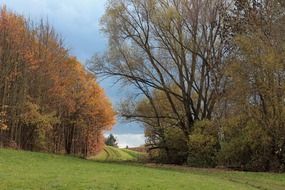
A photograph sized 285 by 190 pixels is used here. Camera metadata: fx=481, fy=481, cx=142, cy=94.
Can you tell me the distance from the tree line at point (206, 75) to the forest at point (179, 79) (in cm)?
9

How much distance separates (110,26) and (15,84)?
10.6 metres

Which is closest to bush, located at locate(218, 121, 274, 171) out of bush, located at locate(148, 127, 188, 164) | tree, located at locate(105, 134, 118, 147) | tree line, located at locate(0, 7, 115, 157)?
bush, located at locate(148, 127, 188, 164)

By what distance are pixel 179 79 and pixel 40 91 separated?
548 inches

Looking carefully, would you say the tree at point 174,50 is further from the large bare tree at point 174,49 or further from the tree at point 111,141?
the tree at point 111,141

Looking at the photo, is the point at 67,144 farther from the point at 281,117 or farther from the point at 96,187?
the point at 96,187

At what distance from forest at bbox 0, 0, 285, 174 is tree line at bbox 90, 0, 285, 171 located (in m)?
0.09

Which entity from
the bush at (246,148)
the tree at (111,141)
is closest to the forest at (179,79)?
the bush at (246,148)

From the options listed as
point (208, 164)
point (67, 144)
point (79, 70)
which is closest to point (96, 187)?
point (208, 164)

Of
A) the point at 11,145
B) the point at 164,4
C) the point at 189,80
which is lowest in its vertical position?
the point at 11,145

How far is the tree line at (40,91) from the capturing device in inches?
1767

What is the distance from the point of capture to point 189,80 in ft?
152

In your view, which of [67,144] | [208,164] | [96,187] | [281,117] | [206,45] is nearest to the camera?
[96,187]

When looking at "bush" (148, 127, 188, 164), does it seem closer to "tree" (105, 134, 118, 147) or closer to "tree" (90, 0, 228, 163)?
"tree" (90, 0, 228, 163)

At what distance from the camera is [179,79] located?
47.1 metres
